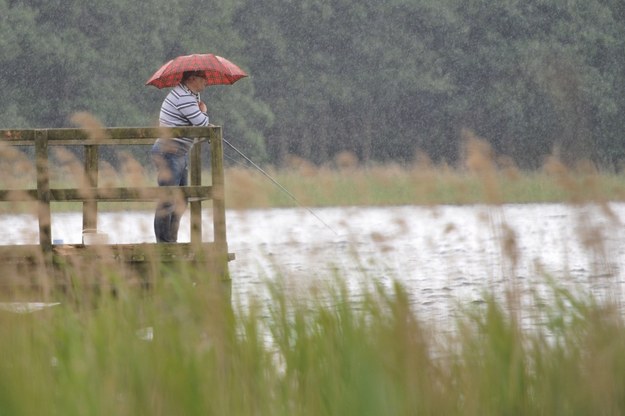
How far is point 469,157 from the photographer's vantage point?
477 centimetres

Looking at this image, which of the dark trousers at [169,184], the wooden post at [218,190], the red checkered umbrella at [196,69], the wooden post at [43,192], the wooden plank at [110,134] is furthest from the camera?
the red checkered umbrella at [196,69]

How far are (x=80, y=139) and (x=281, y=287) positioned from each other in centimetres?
447

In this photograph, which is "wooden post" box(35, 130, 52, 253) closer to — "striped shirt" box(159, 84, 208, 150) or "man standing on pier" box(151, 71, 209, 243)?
"man standing on pier" box(151, 71, 209, 243)

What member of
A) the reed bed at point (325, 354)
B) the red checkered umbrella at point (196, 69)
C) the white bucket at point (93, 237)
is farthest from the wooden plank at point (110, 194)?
the reed bed at point (325, 354)

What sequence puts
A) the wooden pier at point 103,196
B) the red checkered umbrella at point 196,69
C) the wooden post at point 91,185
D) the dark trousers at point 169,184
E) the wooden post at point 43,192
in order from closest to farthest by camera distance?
the wooden pier at point 103,196
the wooden post at point 43,192
the dark trousers at point 169,184
the wooden post at point 91,185
the red checkered umbrella at point 196,69

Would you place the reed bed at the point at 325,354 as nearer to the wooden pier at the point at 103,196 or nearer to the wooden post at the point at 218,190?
the wooden pier at the point at 103,196

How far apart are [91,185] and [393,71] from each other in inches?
1539

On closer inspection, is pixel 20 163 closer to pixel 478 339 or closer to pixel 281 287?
pixel 281 287

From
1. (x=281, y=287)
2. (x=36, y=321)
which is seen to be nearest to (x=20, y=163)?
(x=36, y=321)

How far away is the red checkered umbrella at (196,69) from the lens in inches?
408

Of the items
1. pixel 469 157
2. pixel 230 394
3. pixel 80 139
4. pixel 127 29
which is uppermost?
pixel 127 29

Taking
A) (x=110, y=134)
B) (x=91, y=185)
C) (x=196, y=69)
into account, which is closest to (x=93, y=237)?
(x=91, y=185)

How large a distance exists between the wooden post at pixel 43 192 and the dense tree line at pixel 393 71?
3462cm

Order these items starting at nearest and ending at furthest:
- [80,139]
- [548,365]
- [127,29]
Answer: [548,365]
[80,139]
[127,29]
